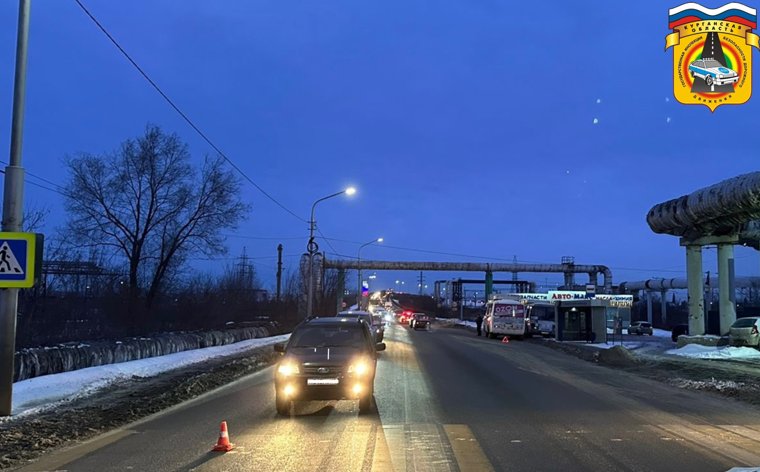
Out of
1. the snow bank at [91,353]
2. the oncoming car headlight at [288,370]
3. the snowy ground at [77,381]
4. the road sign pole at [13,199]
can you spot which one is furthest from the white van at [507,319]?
the road sign pole at [13,199]

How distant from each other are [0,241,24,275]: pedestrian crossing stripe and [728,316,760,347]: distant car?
27.9 m

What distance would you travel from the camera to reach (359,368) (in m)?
11.3

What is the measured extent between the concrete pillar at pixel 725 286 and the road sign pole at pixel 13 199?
2832cm

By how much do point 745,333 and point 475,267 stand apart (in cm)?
6424

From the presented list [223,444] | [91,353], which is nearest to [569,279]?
[91,353]

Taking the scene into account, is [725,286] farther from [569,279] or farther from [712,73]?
[569,279]

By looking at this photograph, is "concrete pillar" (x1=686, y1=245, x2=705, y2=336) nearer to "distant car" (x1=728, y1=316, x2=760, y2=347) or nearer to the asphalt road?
"distant car" (x1=728, y1=316, x2=760, y2=347)

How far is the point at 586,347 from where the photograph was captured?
32.9 metres

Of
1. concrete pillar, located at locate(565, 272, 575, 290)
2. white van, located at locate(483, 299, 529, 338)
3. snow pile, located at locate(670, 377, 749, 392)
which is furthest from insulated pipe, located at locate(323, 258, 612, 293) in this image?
snow pile, located at locate(670, 377, 749, 392)

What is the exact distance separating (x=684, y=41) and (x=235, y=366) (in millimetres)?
16040

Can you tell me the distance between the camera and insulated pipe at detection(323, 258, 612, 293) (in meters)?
85.0

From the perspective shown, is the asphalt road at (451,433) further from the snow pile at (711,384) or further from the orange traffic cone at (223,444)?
the snow pile at (711,384)

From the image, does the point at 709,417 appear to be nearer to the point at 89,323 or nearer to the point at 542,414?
the point at 542,414

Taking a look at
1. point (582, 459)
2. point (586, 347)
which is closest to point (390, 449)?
point (582, 459)
